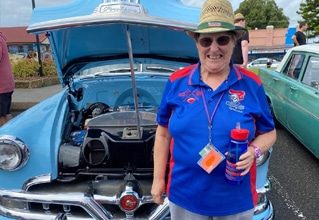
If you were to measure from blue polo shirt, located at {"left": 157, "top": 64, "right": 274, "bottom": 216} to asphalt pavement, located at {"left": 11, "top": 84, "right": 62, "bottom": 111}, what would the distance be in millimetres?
7675

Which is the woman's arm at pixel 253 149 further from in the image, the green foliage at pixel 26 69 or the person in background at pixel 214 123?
the green foliage at pixel 26 69

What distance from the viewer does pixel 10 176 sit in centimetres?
260

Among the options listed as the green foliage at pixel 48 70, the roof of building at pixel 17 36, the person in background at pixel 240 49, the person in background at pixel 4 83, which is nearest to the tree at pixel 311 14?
the green foliage at pixel 48 70

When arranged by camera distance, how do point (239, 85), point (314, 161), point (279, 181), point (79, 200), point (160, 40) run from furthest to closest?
point (314, 161) < point (279, 181) < point (160, 40) < point (79, 200) < point (239, 85)

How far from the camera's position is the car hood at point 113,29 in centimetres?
253

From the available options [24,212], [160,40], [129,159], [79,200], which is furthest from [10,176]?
[160,40]

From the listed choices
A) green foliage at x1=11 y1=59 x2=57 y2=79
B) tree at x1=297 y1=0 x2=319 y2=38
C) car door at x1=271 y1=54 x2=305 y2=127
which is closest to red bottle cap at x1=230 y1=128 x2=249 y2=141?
car door at x1=271 y1=54 x2=305 y2=127

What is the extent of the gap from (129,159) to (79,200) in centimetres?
49

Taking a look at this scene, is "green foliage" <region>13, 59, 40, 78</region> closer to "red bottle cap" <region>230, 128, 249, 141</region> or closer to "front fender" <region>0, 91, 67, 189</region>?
"front fender" <region>0, 91, 67, 189</region>

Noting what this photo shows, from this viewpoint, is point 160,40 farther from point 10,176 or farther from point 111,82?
point 10,176

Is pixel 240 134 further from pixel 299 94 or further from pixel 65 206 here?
pixel 299 94

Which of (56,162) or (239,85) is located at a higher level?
(239,85)

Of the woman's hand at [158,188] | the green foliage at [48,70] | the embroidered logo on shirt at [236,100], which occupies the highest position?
the embroidered logo on shirt at [236,100]

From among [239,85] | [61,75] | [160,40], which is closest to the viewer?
[239,85]
